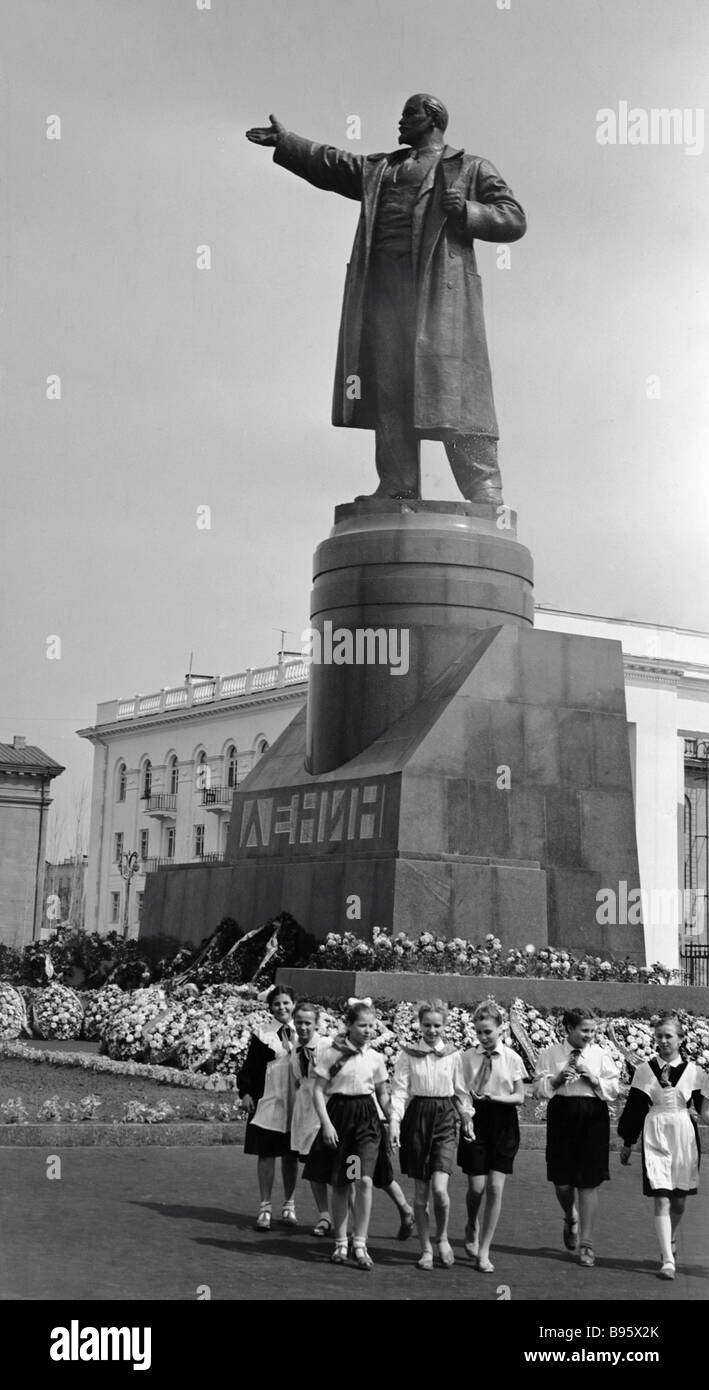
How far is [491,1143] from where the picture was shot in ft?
30.1

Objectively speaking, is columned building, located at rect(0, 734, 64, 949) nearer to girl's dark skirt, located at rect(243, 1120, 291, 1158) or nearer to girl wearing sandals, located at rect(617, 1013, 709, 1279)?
girl's dark skirt, located at rect(243, 1120, 291, 1158)

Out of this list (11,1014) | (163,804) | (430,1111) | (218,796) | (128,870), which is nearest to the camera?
(430,1111)

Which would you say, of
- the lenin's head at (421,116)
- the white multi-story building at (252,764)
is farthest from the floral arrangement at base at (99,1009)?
the white multi-story building at (252,764)

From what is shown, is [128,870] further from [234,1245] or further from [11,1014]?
[234,1245]

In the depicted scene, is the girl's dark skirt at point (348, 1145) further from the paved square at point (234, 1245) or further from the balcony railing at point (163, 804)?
the balcony railing at point (163, 804)

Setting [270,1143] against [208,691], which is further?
[208,691]

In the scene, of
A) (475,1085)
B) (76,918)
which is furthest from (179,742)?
(475,1085)

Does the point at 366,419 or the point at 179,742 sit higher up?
the point at 179,742

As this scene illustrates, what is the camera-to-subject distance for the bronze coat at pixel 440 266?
61.9 feet

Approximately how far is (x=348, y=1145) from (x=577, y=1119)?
1.33 m

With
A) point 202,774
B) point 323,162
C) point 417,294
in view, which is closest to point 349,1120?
point 417,294
